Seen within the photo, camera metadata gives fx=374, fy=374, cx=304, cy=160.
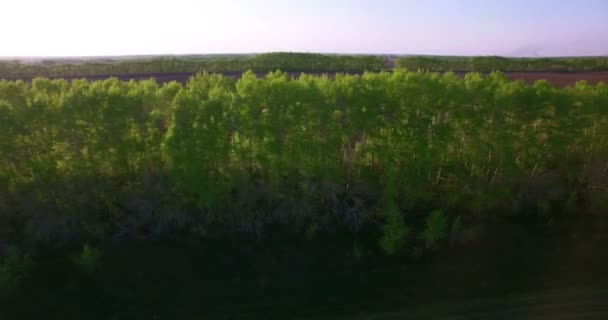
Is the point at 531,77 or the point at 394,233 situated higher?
the point at 531,77

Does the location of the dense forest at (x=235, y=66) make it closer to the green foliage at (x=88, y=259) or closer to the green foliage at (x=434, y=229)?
the green foliage at (x=434, y=229)

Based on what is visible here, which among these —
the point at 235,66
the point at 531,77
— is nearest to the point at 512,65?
the point at 531,77

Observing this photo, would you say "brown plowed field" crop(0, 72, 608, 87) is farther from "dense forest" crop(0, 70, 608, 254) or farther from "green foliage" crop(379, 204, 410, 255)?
"green foliage" crop(379, 204, 410, 255)

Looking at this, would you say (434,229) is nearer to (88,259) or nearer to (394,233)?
(394,233)

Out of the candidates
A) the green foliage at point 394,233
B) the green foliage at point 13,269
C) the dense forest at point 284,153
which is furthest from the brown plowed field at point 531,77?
the green foliage at point 394,233

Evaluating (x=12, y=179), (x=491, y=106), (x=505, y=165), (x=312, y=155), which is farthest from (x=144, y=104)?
(x=505, y=165)

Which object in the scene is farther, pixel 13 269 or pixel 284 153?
pixel 284 153
